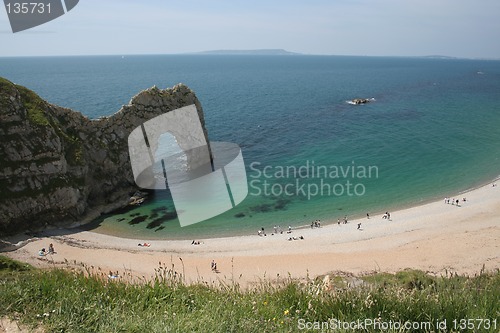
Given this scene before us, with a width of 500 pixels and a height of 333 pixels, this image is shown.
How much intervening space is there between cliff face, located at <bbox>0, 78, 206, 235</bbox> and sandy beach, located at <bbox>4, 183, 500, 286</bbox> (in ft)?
8.44

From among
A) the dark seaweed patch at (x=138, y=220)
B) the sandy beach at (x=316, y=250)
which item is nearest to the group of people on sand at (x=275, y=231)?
the sandy beach at (x=316, y=250)

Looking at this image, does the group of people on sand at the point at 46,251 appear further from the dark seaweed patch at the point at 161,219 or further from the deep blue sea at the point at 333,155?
the dark seaweed patch at the point at 161,219

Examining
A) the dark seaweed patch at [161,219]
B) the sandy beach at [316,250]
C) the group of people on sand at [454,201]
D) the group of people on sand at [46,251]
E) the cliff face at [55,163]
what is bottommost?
the sandy beach at [316,250]

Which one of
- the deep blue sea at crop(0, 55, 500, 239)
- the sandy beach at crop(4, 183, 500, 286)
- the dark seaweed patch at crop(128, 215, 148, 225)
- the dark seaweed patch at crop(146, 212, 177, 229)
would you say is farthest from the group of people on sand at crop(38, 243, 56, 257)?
the dark seaweed patch at crop(146, 212, 177, 229)

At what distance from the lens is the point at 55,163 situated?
36000mm

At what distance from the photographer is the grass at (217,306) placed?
22.1 feet

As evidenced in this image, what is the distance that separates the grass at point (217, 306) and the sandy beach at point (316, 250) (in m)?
18.6

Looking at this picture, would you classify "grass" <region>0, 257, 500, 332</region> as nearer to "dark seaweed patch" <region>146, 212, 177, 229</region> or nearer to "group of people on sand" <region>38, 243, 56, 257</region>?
"group of people on sand" <region>38, 243, 56, 257</region>

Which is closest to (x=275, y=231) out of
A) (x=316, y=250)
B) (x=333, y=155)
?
(x=316, y=250)

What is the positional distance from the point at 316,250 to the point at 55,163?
26.3 metres

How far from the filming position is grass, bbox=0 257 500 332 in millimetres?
6750

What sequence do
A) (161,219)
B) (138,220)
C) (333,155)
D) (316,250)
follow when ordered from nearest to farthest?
(316,250)
(138,220)
(161,219)
(333,155)

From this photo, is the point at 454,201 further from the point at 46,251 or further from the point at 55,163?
the point at 55,163

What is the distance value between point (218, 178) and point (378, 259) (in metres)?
23.7
